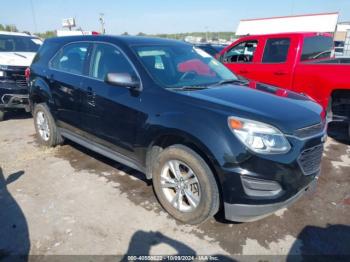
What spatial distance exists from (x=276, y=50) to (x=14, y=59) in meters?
5.63

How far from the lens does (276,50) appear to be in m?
6.18

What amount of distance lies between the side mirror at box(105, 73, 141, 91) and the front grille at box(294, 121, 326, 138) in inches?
64.7

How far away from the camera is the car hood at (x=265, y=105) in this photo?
2740 mm

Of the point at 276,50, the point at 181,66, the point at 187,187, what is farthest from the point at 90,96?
the point at 276,50

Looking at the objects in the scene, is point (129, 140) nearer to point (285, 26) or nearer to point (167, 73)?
point (167, 73)

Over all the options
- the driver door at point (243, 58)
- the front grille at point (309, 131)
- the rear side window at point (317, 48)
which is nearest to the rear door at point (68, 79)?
the front grille at point (309, 131)

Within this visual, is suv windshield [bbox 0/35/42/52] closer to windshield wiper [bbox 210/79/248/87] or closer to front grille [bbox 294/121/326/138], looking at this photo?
windshield wiper [bbox 210/79/248/87]

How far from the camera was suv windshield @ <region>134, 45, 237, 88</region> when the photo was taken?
3.45 m

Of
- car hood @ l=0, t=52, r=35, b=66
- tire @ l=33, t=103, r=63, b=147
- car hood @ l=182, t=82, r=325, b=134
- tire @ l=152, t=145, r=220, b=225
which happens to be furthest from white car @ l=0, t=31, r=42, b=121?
car hood @ l=182, t=82, r=325, b=134

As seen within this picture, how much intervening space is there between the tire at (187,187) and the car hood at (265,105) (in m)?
0.55

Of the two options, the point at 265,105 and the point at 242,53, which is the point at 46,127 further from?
the point at 242,53

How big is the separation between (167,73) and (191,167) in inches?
46.4

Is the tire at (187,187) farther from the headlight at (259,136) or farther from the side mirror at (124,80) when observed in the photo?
the side mirror at (124,80)

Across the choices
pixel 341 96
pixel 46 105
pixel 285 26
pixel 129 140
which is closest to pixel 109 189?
pixel 129 140
